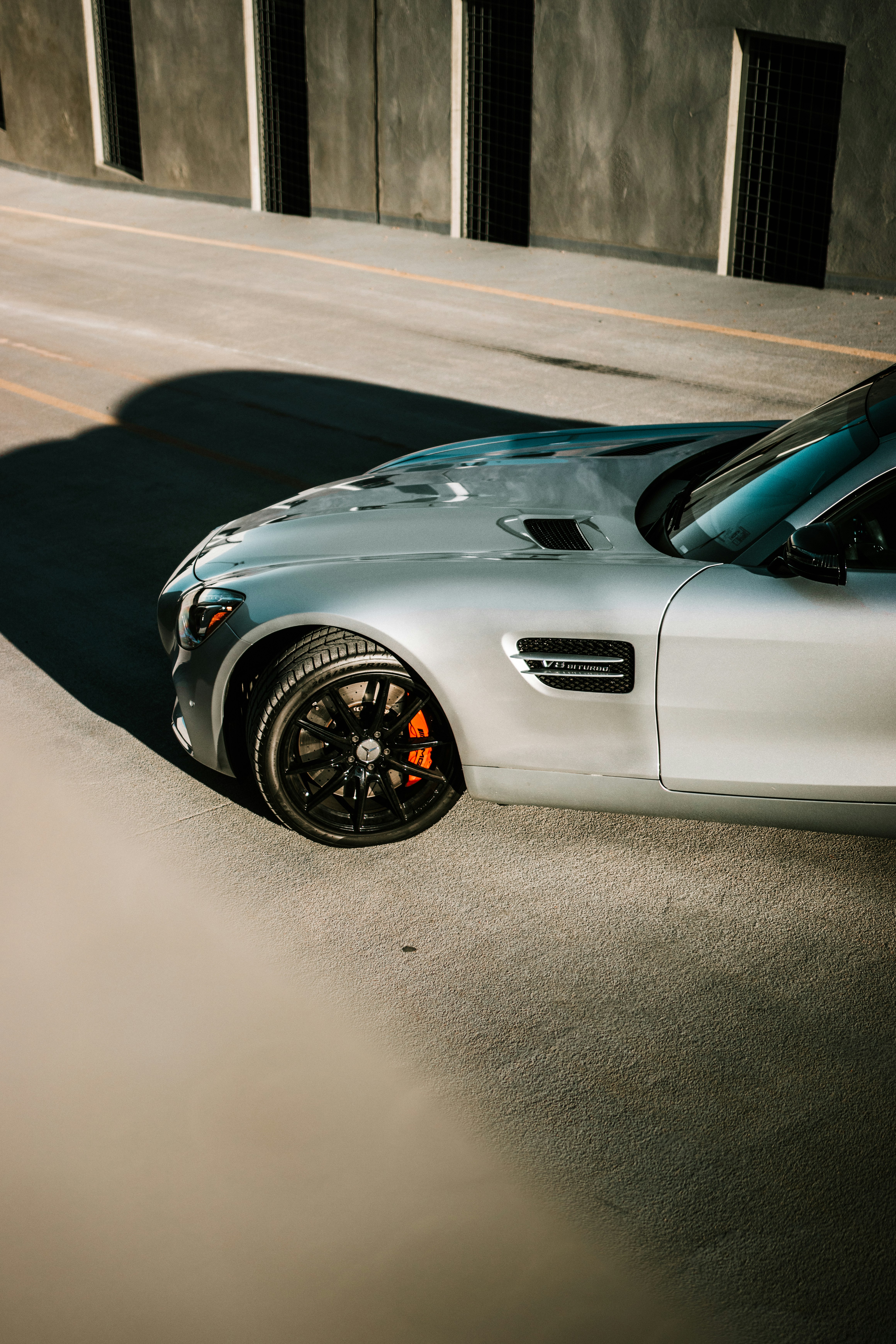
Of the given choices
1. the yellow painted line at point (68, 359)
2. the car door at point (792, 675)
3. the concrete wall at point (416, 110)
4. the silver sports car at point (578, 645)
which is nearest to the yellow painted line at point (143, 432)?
the yellow painted line at point (68, 359)

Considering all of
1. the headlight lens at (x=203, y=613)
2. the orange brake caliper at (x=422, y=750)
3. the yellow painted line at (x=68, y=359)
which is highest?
the headlight lens at (x=203, y=613)

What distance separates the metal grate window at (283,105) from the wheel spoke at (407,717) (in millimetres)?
18981

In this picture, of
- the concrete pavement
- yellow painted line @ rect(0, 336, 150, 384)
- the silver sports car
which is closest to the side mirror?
the silver sports car

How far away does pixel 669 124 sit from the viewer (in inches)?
642

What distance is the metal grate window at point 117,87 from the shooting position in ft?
83.4

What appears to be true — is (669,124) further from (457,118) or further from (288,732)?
(288,732)

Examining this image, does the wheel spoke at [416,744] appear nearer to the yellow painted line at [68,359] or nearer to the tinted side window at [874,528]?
the tinted side window at [874,528]

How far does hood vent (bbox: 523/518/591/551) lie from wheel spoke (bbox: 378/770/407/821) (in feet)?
3.34

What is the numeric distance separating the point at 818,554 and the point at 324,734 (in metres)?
1.83

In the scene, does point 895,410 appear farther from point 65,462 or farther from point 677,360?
point 677,360

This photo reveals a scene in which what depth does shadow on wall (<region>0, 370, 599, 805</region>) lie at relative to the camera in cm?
645

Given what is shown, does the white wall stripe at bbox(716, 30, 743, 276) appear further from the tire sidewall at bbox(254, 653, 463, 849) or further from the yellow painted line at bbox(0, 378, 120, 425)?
the tire sidewall at bbox(254, 653, 463, 849)

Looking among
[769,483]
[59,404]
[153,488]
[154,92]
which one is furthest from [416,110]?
[769,483]

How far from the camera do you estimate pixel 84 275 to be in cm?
1673
